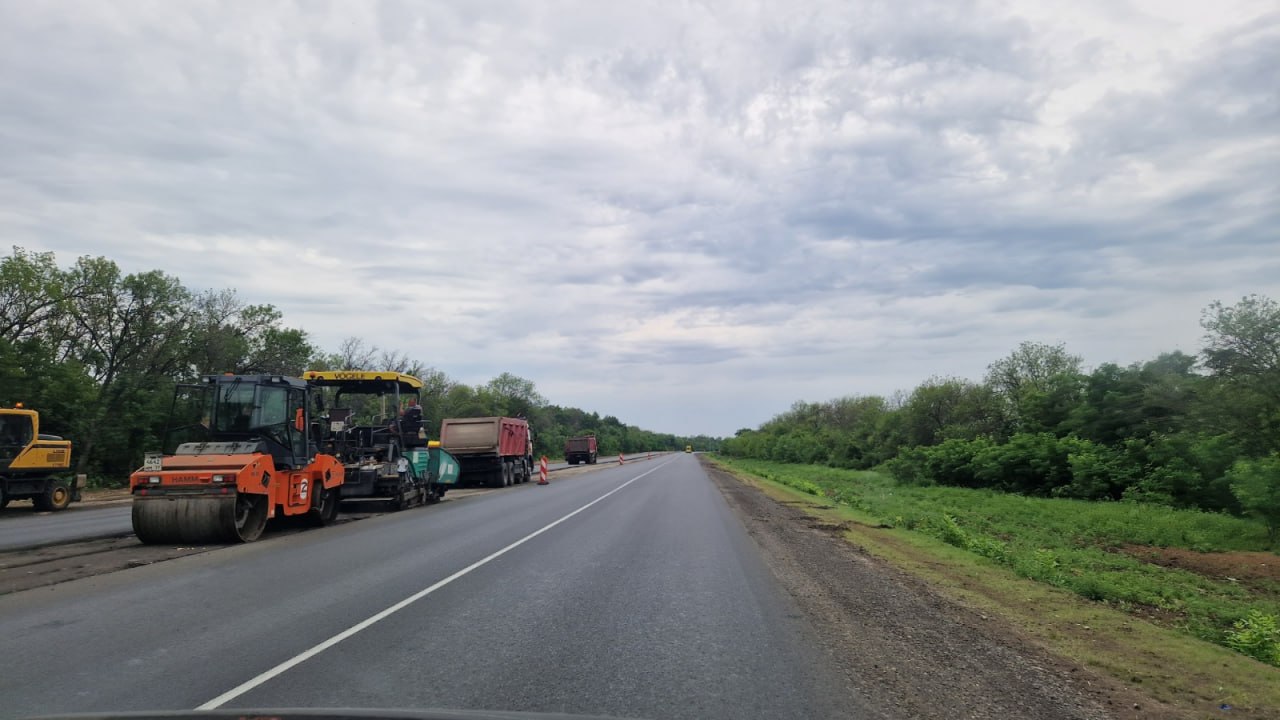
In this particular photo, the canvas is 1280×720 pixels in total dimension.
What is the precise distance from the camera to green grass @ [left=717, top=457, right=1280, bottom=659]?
10.3 metres

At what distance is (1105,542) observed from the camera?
728 inches

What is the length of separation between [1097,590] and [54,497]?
24.3m

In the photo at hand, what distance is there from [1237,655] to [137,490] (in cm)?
1503

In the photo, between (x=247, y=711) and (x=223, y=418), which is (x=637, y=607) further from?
(x=223, y=418)

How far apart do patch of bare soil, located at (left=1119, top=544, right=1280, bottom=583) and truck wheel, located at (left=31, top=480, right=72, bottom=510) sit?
2671cm

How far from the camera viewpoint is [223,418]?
13914mm

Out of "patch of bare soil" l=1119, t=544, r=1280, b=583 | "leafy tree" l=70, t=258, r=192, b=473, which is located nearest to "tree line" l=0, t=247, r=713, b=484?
"leafy tree" l=70, t=258, r=192, b=473

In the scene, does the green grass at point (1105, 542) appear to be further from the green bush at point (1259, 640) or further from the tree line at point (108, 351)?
the tree line at point (108, 351)

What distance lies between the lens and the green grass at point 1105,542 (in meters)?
10.3

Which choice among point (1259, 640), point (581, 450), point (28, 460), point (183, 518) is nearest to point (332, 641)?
point (183, 518)

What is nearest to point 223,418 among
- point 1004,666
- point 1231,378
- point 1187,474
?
point 1004,666

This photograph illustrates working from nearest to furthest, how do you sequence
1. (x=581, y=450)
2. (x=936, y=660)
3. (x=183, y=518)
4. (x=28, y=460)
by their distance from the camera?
(x=936, y=660), (x=183, y=518), (x=28, y=460), (x=581, y=450)

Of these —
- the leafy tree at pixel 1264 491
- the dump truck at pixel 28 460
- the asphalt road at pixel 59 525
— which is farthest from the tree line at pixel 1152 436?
the dump truck at pixel 28 460

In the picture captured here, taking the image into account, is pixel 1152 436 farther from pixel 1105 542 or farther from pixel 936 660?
pixel 936 660
